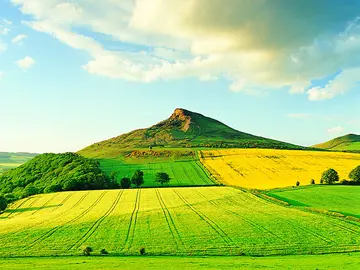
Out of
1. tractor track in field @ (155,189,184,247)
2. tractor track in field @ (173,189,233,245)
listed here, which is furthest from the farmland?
tractor track in field @ (155,189,184,247)

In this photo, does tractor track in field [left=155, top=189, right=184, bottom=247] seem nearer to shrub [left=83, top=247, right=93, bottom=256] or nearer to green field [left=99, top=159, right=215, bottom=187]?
shrub [left=83, top=247, right=93, bottom=256]

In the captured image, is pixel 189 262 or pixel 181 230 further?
pixel 181 230

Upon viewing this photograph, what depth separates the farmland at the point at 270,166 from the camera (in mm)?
107188

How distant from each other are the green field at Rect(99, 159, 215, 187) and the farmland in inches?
192

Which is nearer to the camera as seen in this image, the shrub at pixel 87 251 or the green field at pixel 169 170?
the shrub at pixel 87 251

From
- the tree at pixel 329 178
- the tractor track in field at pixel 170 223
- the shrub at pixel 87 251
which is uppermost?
the tree at pixel 329 178

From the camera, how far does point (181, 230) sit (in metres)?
46.8

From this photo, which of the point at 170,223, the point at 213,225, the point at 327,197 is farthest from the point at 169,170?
the point at 213,225

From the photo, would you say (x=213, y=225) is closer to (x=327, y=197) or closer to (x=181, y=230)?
(x=181, y=230)

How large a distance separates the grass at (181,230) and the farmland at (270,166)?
3870cm

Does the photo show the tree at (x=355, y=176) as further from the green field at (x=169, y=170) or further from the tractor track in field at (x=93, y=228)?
the tractor track in field at (x=93, y=228)

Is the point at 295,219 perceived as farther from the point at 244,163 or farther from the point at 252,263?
the point at 244,163

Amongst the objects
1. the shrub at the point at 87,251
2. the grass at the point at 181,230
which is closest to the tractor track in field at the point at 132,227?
the grass at the point at 181,230

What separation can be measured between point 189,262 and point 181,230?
533 inches
